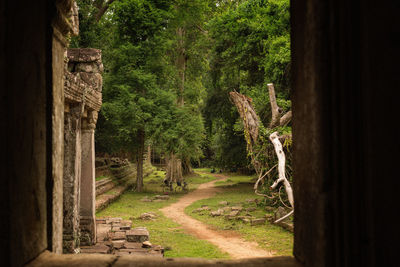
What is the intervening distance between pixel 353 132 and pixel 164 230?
26.4ft

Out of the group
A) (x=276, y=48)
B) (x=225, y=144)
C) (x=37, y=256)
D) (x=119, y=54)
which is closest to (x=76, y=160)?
(x=37, y=256)

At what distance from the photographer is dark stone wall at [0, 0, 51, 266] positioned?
4.79ft

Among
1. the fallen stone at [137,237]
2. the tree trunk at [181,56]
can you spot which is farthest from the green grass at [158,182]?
the fallen stone at [137,237]

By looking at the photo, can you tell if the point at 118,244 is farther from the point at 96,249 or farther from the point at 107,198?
the point at 107,198

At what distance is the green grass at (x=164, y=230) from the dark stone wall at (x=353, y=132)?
5.32 meters

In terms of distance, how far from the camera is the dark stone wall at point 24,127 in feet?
4.79

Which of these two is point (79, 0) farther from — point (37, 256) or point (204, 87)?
point (37, 256)

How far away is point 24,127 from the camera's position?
163cm

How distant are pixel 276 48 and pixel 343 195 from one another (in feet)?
41.4

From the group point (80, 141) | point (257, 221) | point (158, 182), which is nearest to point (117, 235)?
point (80, 141)

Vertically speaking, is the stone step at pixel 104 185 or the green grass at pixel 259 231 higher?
the stone step at pixel 104 185

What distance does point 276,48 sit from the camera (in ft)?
43.3

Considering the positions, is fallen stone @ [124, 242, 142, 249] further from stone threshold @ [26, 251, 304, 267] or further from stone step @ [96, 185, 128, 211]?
stone threshold @ [26, 251, 304, 267]

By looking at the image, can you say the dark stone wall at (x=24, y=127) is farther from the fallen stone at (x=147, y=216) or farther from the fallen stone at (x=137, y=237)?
the fallen stone at (x=147, y=216)
